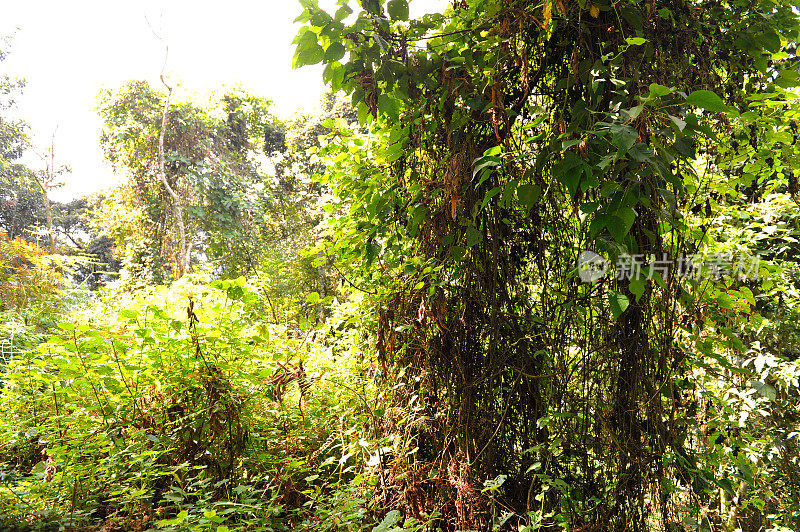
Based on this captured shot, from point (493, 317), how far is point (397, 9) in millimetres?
1002

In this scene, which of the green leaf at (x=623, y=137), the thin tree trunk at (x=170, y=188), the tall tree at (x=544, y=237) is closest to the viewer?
the green leaf at (x=623, y=137)

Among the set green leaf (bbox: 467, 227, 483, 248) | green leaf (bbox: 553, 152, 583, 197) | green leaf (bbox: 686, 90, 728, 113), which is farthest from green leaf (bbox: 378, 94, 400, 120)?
green leaf (bbox: 686, 90, 728, 113)

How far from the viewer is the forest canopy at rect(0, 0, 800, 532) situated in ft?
4.19

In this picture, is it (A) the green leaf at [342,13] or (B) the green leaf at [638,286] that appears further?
(A) the green leaf at [342,13]

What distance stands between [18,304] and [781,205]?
6.93 meters

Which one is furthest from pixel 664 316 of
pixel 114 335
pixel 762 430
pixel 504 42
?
pixel 114 335

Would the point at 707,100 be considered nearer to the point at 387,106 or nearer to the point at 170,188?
the point at 387,106

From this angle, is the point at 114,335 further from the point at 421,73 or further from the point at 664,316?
the point at 664,316

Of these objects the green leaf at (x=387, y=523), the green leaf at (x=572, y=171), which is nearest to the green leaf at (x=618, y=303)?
the green leaf at (x=572, y=171)

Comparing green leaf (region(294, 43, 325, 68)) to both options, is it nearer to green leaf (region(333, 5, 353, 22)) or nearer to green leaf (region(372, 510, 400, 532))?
green leaf (region(333, 5, 353, 22))

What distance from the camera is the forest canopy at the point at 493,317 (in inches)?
50.3

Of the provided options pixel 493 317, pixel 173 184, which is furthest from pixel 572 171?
pixel 173 184

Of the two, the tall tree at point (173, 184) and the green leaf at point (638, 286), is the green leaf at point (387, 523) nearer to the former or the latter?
the green leaf at point (638, 286)

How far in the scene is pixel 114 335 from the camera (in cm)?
202
